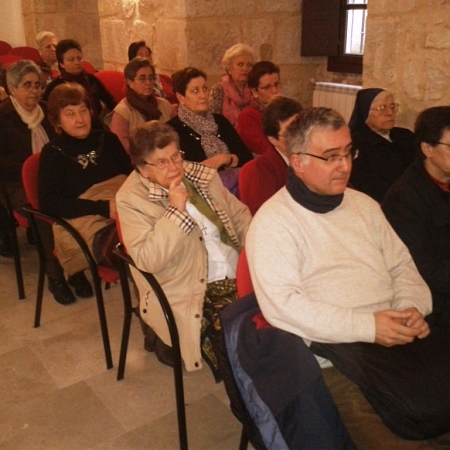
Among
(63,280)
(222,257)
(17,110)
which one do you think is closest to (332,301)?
(222,257)

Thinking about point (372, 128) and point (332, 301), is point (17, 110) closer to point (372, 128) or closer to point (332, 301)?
point (372, 128)

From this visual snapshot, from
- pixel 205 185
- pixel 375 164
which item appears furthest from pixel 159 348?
pixel 375 164

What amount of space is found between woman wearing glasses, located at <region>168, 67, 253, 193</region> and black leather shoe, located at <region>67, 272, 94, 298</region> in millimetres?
917

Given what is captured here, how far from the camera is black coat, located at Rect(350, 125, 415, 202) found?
2.76 metres

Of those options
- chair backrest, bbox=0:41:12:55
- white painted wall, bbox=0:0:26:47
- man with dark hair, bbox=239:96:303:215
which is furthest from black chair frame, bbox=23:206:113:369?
white painted wall, bbox=0:0:26:47

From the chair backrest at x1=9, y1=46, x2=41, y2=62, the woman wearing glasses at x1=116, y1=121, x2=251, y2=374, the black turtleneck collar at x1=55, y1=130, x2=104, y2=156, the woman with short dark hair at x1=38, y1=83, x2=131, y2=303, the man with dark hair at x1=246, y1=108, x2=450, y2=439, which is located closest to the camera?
A: the man with dark hair at x1=246, y1=108, x2=450, y2=439

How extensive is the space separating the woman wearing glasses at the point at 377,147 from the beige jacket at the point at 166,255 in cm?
111

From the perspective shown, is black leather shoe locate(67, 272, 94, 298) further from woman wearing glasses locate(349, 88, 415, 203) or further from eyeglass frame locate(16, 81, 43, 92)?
woman wearing glasses locate(349, 88, 415, 203)

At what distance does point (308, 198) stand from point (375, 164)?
4.42ft

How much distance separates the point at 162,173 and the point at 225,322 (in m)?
0.83

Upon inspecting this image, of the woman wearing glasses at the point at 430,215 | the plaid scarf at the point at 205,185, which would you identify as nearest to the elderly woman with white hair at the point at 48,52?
the plaid scarf at the point at 205,185

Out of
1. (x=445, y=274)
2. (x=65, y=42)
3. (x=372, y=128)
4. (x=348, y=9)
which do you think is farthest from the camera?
(x=348, y=9)

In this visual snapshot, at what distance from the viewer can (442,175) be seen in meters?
2.03

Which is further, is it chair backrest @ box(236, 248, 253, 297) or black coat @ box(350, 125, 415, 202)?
black coat @ box(350, 125, 415, 202)
